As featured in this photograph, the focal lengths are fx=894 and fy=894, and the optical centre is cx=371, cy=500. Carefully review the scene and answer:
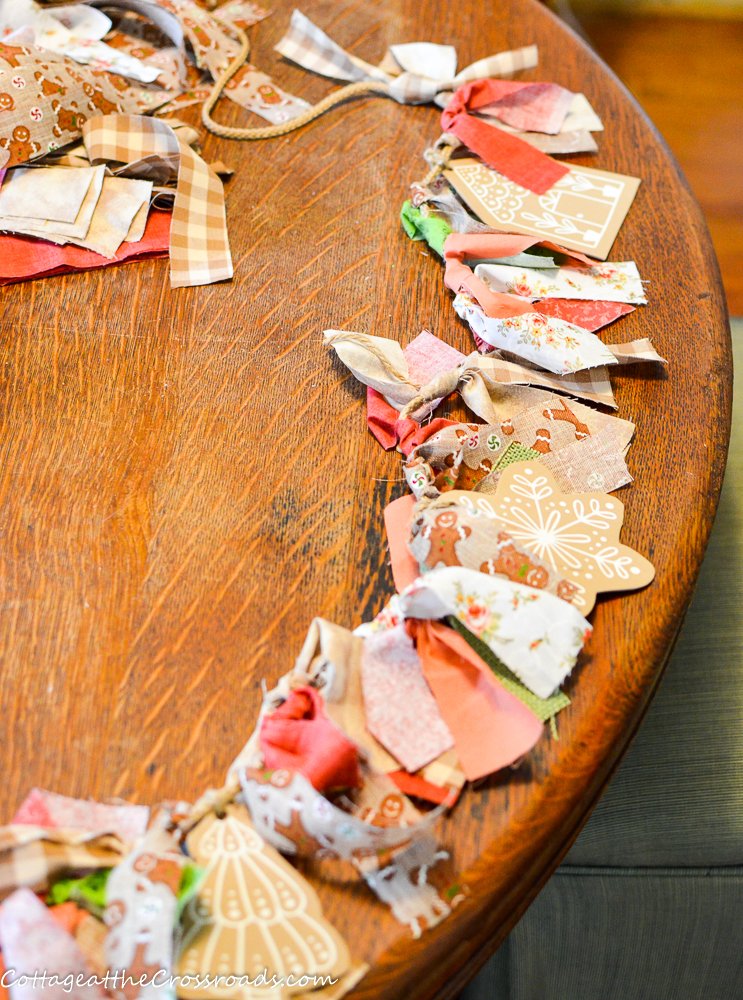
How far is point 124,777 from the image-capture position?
0.56 meters

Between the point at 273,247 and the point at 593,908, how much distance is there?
726 mm

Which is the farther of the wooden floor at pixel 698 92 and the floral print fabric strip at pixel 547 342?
the wooden floor at pixel 698 92

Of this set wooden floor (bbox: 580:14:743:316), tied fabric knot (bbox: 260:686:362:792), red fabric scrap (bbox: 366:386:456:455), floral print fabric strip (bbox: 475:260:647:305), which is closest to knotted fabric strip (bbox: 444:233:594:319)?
floral print fabric strip (bbox: 475:260:647:305)

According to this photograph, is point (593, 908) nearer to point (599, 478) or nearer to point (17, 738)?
point (599, 478)

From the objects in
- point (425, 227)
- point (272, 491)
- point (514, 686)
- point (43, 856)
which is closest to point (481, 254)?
point (425, 227)

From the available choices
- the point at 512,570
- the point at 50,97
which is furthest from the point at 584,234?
the point at 50,97

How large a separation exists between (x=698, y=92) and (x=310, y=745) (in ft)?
8.58

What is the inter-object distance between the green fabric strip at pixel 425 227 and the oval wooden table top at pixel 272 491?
0.05 feet

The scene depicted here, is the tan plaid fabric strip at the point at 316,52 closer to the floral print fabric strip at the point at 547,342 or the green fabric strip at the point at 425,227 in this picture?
the green fabric strip at the point at 425,227

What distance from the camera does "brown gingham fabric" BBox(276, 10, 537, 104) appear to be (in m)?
1.00

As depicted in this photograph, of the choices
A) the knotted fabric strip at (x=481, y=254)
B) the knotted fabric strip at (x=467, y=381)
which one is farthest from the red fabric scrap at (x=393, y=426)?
the knotted fabric strip at (x=481, y=254)

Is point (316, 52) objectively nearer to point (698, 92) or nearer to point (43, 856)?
point (43, 856)

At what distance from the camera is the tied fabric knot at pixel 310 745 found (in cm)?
53

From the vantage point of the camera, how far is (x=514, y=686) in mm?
590
